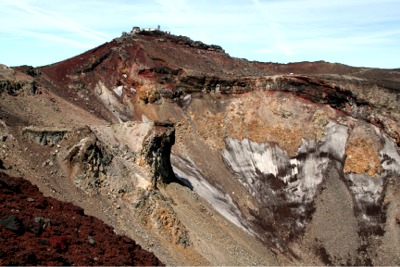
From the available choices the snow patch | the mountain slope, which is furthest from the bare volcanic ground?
the snow patch

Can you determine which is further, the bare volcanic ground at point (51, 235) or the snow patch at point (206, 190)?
the snow patch at point (206, 190)

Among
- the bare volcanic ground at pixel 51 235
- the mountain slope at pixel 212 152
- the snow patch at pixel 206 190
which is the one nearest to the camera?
the bare volcanic ground at pixel 51 235

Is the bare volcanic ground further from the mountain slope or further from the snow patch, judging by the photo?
the snow patch

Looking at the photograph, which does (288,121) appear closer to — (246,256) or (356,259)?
(356,259)

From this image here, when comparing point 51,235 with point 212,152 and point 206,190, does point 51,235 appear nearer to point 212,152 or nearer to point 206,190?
point 206,190

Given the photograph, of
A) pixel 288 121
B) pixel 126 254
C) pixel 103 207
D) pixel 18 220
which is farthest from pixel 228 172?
pixel 18 220

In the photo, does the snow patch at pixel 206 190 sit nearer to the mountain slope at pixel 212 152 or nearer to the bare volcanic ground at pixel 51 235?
the mountain slope at pixel 212 152

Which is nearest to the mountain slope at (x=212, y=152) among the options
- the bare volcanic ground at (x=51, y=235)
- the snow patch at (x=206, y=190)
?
the snow patch at (x=206, y=190)

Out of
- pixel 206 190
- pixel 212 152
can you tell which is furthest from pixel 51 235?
pixel 212 152
